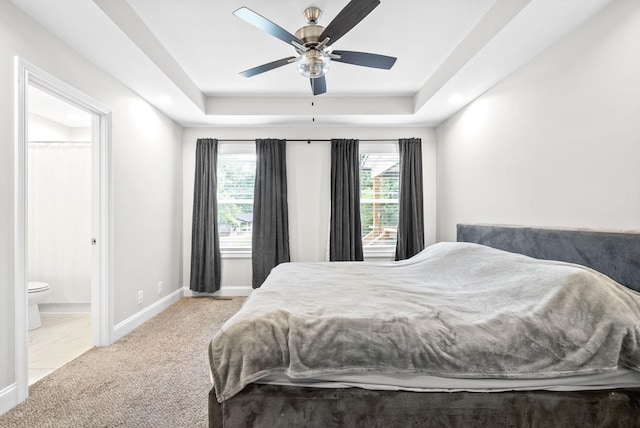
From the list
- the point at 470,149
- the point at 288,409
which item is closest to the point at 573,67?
the point at 470,149

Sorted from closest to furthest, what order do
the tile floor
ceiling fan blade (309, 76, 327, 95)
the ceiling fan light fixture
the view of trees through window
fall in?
the ceiling fan light fixture → the tile floor → ceiling fan blade (309, 76, 327, 95) → the view of trees through window

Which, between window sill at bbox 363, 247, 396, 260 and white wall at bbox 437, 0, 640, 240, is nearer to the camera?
white wall at bbox 437, 0, 640, 240

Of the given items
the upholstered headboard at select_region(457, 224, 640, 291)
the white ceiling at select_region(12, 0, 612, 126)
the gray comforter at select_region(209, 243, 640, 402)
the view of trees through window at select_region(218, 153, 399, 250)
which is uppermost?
the white ceiling at select_region(12, 0, 612, 126)

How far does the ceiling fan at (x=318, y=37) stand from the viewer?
177cm

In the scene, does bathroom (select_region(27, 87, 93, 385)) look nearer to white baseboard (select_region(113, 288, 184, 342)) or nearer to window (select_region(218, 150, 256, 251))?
white baseboard (select_region(113, 288, 184, 342))

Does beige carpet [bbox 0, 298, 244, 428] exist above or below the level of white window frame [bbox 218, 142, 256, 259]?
below

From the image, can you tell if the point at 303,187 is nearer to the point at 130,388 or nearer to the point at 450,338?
the point at 130,388

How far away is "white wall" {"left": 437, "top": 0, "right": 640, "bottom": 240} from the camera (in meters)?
1.72

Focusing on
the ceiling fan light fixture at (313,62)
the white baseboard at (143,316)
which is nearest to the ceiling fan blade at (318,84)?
the ceiling fan light fixture at (313,62)

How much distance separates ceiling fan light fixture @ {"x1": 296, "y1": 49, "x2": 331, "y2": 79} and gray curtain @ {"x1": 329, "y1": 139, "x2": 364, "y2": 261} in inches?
79.4

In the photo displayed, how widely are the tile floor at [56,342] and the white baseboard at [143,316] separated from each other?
24 centimetres

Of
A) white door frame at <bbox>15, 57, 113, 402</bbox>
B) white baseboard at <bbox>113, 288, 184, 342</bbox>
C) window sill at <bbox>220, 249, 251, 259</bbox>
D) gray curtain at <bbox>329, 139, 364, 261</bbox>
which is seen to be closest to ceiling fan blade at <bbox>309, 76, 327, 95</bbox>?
gray curtain at <bbox>329, 139, 364, 261</bbox>

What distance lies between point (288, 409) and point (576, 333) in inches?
49.1

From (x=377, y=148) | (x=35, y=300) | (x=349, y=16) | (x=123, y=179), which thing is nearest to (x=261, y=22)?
(x=349, y=16)
